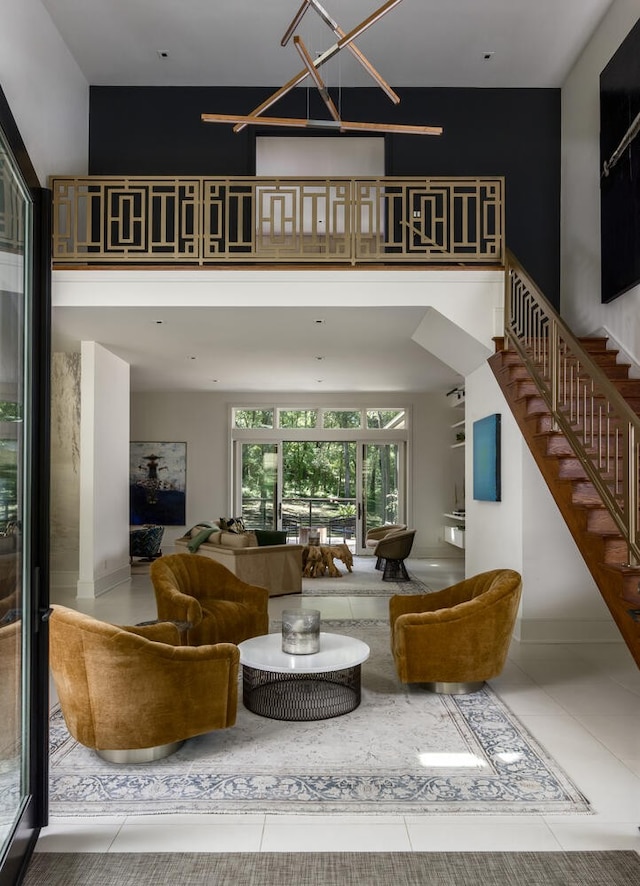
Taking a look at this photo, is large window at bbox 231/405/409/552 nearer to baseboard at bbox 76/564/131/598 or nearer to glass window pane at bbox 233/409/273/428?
glass window pane at bbox 233/409/273/428

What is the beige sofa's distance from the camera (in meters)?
8.51

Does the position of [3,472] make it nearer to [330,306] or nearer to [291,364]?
[330,306]

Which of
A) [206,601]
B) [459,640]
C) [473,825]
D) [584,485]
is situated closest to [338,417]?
[206,601]

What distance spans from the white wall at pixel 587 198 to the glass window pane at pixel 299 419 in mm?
6288

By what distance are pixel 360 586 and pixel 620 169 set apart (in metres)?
5.92

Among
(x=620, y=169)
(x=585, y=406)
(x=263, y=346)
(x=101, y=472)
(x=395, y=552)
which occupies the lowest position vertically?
(x=395, y=552)

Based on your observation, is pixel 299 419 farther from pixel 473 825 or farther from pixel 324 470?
pixel 473 825

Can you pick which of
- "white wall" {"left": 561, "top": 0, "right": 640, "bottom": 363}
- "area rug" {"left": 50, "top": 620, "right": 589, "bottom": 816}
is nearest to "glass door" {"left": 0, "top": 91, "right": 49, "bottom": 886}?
"area rug" {"left": 50, "top": 620, "right": 589, "bottom": 816}

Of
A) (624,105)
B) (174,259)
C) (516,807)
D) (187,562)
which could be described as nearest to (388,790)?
(516,807)

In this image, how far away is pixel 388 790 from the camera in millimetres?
3350

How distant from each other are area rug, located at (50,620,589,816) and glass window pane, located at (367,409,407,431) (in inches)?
360

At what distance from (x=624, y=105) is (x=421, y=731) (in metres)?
5.66

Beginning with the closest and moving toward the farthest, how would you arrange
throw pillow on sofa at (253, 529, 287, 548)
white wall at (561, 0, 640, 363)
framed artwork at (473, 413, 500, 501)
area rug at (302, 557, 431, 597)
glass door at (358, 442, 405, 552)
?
1. white wall at (561, 0, 640, 363)
2. framed artwork at (473, 413, 500, 501)
3. area rug at (302, 557, 431, 597)
4. throw pillow on sofa at (253, 529, 287, 548)
5. glass door at (358, 442, 405, 552)

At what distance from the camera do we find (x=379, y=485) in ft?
43.6
